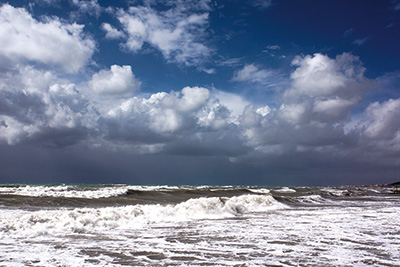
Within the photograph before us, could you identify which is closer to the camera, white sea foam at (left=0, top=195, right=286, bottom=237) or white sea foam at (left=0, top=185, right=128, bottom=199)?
white sea foam at (left=0, top=195, right=286, bottom=237)

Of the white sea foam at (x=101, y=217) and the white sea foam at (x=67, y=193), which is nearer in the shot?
the white sea foam at (x=101, y=217)

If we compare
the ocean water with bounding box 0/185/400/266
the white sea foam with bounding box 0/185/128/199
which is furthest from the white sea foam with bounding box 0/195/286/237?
the white sea foam with bounding box 0/185/128/199

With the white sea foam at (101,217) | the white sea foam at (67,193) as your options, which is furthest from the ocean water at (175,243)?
the white sea foam at (67,193)

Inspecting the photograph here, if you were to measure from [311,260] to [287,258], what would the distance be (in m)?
0.55

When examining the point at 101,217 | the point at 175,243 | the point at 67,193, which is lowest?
the point at 175,243

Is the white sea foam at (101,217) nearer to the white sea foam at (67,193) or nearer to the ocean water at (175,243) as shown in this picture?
the ocean water at (175,243)

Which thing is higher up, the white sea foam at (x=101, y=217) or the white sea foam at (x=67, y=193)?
the white sea foam at (x=67, y=193)

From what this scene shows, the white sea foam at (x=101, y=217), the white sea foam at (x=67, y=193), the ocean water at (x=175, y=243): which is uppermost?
the white sea foam at (x=67, y=193)

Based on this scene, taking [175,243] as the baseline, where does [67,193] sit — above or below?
above

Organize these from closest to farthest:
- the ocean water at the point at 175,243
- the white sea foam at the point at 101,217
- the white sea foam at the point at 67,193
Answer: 1. the ocean water at the point at 175,243
2. the white sea foam at the point at 101,217
3. the white sea foam at the point at 67,193

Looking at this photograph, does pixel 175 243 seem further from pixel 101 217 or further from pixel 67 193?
pixel 67 193

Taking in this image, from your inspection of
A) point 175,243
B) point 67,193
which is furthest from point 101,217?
point 67,193

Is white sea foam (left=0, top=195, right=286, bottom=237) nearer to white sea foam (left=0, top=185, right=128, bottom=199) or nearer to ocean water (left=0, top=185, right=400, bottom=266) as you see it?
ocean water (left=0, top=185, right=400, bottom=266)

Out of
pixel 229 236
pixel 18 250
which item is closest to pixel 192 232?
pixel 229 236
